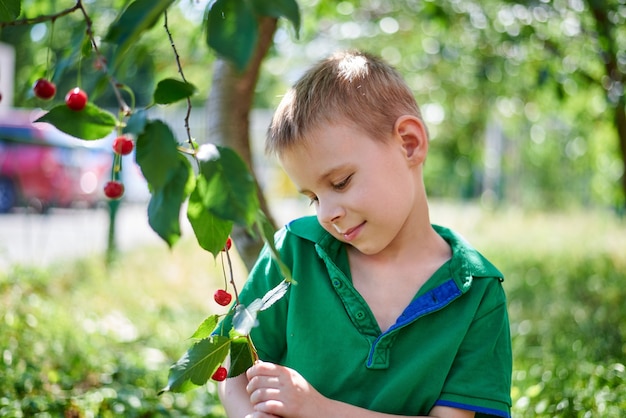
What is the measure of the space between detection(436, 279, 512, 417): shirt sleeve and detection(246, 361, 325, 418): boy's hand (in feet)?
0.95

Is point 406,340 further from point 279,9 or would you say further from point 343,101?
point 279,9

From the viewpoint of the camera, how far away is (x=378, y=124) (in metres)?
1.48

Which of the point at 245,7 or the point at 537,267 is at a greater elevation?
the point at 245,7

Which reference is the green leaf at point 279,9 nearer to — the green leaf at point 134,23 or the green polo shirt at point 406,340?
the green leaf at point 134,23

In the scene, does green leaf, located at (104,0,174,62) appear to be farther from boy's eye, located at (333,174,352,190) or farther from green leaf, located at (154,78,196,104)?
boy's eye, located at (333,174,352,190)

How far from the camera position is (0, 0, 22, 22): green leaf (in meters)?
1.19

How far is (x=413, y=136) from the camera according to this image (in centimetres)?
154

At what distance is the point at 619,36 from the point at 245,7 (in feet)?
13.7

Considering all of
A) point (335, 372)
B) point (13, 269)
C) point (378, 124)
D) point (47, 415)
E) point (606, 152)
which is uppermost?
point (378, 124)

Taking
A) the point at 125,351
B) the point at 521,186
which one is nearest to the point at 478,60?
the point at 125,351

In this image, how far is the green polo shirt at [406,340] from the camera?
4.71 ft

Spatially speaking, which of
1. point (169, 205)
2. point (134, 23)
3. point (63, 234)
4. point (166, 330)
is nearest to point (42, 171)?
point (63, 234)

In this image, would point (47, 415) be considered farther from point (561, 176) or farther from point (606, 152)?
point (561, 176)

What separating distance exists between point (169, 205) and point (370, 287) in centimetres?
75
